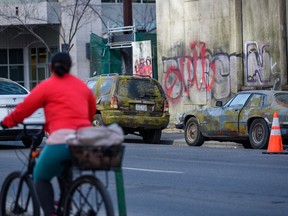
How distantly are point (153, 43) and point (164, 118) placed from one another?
998 cm

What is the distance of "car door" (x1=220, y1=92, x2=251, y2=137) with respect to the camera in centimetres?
2038

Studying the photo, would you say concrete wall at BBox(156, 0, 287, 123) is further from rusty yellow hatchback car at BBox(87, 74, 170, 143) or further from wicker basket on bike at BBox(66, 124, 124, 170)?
wicker basket on bike at BBox(66, 124, 124, 170)

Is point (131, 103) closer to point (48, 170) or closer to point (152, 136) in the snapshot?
point (152, 136)

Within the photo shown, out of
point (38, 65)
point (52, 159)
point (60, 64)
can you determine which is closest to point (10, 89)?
point (60, 64)

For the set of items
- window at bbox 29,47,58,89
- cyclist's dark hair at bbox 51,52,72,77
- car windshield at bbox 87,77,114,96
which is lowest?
cyclist's dark hair at bbox 51,52,72,77

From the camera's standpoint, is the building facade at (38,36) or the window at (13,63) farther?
the window at (13,63)

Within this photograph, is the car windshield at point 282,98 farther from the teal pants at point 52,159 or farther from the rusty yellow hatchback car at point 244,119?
the teal pants at point 52,159

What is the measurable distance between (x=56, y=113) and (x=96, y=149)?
66cm

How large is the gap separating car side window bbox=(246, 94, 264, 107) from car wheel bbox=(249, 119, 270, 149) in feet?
1.29

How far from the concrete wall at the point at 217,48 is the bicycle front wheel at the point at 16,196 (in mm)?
18053

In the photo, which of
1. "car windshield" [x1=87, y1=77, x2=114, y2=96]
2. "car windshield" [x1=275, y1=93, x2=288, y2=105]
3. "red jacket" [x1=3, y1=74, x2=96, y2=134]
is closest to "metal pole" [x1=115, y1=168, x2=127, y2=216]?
"red jacket" [x1=3, y1=74, x2=96, y2=134]

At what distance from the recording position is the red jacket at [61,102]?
7.33m

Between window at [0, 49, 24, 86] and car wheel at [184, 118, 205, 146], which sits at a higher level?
window at [0, 49, 24, 86]

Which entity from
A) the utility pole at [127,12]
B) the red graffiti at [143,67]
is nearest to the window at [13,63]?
the utility pole at [127,12]
